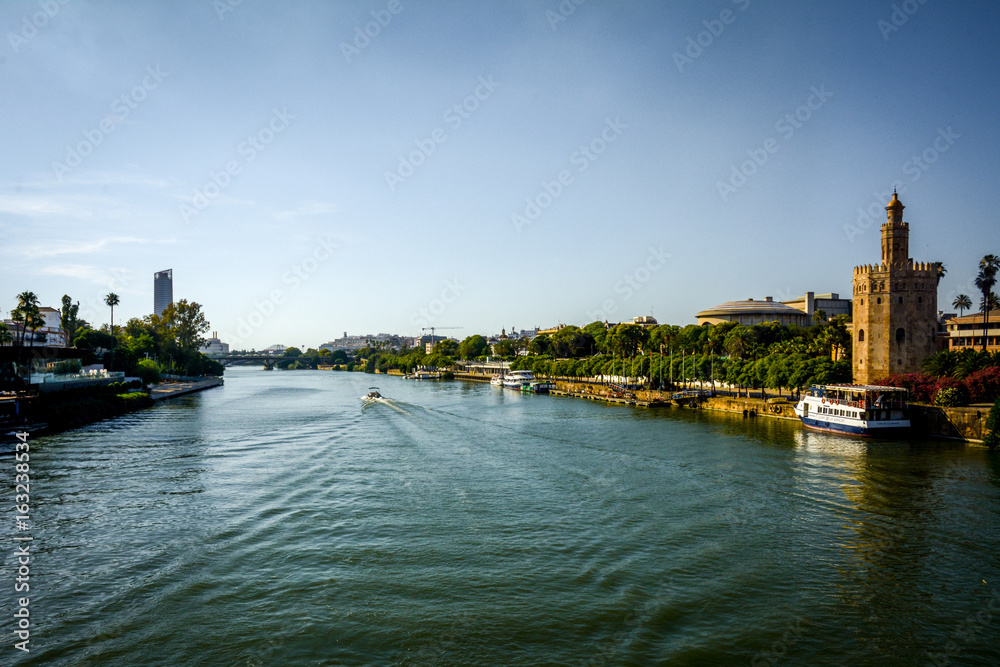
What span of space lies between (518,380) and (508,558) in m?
96.8

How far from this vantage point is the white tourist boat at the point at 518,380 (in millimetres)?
114312

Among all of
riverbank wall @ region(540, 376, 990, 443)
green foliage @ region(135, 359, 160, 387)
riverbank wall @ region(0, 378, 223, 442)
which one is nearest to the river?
riverbank wall @ region(540, 376, 990, 443)

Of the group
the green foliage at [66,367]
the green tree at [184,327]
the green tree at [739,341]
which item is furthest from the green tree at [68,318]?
the green tree at [739,341]

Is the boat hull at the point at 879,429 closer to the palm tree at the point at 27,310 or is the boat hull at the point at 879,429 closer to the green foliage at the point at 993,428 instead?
the green foliage at the point at 993,428

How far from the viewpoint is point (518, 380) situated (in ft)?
382

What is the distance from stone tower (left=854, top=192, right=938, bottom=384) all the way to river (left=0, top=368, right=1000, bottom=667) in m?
17.6

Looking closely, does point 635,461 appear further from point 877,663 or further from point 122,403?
point 122,403

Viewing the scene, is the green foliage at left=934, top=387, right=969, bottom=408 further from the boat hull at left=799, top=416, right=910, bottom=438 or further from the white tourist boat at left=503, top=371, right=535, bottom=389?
the white tourist boat at left=503, top=371, right=535, bottom=389

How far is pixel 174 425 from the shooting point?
175 feet

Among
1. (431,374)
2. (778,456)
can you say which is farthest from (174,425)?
(431,374)

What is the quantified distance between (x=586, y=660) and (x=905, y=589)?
10.9 meters

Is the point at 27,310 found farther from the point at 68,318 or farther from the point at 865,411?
the point at 865,411

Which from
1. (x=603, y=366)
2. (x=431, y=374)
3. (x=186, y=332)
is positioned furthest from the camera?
(x=431, y=374)

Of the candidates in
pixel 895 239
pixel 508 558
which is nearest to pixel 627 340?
pixel 895 239
